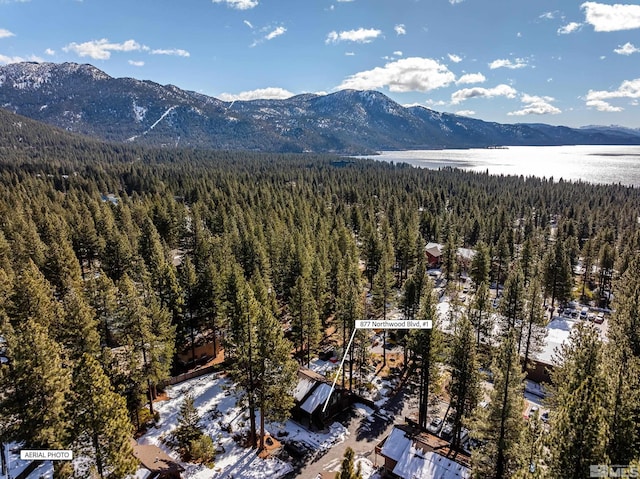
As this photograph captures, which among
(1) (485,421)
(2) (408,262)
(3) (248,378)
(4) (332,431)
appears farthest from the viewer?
(2) (408,262)

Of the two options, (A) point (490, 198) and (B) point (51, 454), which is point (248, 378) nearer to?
(B) point (51, 454)

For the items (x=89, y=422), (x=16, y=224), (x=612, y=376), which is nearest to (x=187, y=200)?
(x=16, y=224)

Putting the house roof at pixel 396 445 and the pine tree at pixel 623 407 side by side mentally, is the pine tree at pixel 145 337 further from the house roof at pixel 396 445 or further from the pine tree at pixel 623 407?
the pine tree at pixel 623 407

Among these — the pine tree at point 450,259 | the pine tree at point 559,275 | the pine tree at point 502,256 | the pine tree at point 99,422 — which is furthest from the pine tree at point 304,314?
the pine tree at point 502,256

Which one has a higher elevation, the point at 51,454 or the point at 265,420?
the point at 51,454

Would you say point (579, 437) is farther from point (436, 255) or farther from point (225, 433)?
point (436, 255)
